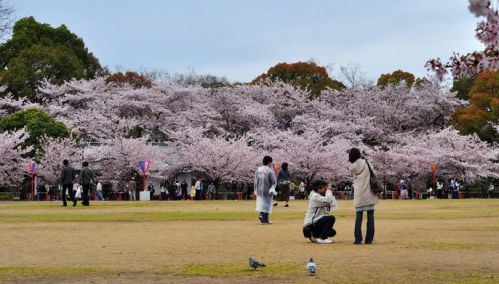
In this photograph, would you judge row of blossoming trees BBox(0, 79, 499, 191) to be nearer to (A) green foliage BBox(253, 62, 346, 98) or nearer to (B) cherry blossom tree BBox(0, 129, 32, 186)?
(B) cherry blossom tree BBox(0, 129, 32, 186)

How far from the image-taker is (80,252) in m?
11.2

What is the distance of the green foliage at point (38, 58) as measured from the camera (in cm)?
6400

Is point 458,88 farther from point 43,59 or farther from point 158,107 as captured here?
point 43,59

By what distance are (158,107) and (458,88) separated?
2718cm

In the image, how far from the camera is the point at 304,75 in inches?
2987

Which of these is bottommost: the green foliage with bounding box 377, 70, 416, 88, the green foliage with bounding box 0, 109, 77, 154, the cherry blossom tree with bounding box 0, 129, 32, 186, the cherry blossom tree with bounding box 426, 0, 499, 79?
the cherry blossom tree with bounding box 426, 0, 499, 79

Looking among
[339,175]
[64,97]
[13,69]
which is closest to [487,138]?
[339,175]

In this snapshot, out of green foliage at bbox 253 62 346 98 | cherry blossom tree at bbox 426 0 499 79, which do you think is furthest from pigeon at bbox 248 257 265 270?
green foliage at bbox 253 62 346 98

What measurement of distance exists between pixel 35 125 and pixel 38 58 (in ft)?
36.0

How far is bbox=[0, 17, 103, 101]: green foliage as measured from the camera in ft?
210

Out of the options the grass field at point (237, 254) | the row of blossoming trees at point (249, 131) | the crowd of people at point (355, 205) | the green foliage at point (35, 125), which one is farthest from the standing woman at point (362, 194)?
the green foliage at point (35, 125)

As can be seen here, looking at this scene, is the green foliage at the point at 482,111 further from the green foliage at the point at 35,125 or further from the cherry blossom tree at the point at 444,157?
the green foliage at the point at 35,125

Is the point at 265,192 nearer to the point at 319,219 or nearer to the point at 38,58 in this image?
the point at 319,219

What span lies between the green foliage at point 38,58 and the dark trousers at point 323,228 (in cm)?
5414
